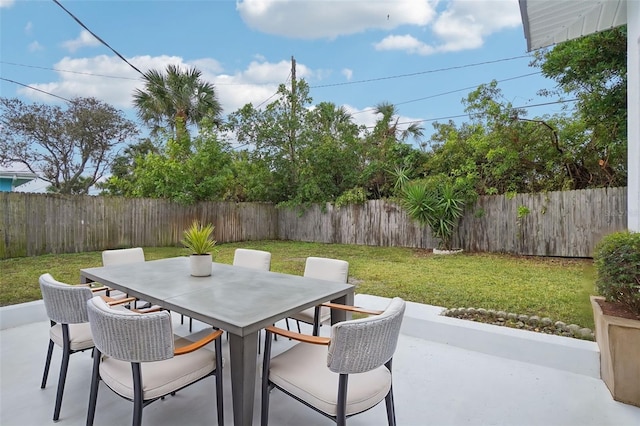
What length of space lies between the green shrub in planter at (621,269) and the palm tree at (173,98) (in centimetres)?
1020

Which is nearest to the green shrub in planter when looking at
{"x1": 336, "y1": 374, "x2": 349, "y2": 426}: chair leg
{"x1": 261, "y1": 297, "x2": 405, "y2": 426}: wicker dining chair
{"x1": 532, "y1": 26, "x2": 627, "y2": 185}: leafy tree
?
{"x1": 261, "y1": 297, "x2": 405, "y2": 426}: wicker dining chair

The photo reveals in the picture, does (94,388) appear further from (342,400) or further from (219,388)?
(342,400)

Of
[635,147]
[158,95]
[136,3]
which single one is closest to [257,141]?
[158,95]

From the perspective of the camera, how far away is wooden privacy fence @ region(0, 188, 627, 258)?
6070 millimetres

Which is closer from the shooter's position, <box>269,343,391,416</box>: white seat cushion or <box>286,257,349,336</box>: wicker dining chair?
<box>269,343,391,416</box>: white seat cushion

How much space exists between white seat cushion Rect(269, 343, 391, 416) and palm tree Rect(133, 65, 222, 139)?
32.9 ft

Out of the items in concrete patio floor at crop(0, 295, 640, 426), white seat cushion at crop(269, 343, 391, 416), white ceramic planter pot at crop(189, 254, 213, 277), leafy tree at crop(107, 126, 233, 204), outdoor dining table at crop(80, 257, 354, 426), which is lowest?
concrete patio floor at crop(0, 295, 640, 426)

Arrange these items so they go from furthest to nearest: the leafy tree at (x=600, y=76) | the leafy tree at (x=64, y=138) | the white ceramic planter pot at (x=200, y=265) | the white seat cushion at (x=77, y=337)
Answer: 1. the leafy tree at (x=64, y=138)
2. the leafy tree at (x=600, y=76)
3. the white ceramic planter pot at (x=200, y=265)
4. the white seat cushion at (x=77, y=337)

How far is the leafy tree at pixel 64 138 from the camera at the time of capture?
32.1 feet

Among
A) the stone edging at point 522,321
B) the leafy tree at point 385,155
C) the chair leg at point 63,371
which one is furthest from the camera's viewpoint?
the leafy tree at point 385,155

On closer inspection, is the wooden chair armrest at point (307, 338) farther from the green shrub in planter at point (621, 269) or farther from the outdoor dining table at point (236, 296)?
the green shrub in planter at point (621, 269)

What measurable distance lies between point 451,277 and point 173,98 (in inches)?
398

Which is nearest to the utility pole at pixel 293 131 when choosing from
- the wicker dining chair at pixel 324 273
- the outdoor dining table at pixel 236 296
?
the outdoor dining table at pixel 236 296

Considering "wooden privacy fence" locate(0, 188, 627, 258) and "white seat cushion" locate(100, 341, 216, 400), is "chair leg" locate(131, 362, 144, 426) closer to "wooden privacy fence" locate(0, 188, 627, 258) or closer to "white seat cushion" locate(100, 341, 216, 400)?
"white seat cushion" locate(100, 341, 216, 400)
